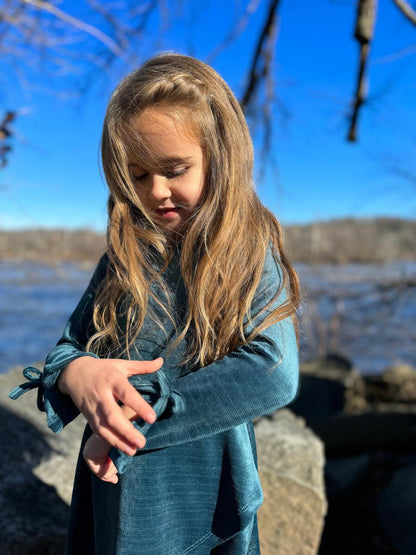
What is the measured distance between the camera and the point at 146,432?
40.8 inches

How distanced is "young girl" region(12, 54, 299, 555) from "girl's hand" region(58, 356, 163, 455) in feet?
0.15

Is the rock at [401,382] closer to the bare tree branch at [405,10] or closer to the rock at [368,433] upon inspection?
the rock at [368,433]

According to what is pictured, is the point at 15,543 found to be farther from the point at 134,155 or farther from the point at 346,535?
the point at 346,535

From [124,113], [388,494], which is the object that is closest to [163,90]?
[124,113]

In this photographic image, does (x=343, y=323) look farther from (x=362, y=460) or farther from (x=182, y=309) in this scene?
(x=182, y=309)

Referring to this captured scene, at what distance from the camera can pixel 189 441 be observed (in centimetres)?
112

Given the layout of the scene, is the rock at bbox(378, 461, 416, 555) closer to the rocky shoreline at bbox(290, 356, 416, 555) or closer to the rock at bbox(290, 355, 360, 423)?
the rocky shoreline at bbox(290, 356, 416, 555)

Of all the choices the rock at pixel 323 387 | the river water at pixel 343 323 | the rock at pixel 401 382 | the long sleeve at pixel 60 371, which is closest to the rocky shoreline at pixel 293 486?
the long sleeve at pixel 60 371

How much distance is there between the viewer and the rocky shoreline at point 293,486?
1818 mm

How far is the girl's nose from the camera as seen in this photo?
119 centimetres

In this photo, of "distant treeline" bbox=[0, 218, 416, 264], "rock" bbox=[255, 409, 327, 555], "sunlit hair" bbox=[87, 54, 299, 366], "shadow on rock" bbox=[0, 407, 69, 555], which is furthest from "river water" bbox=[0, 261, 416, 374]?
"distant treeline" bbox=[0, 218, 416, 264]

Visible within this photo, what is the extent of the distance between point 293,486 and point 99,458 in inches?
47.6

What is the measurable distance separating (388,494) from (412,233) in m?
4.01

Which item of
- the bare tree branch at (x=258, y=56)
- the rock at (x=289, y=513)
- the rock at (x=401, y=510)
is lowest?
the rock at (x=401, y=510)
